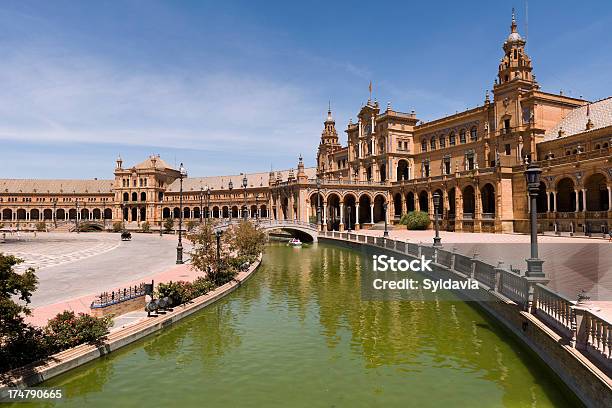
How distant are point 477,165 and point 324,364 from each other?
191 ft

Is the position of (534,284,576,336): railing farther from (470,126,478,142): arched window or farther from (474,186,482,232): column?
(470,126,478,142): arched window

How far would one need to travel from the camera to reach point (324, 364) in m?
13.1

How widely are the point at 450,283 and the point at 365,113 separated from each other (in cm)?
6230

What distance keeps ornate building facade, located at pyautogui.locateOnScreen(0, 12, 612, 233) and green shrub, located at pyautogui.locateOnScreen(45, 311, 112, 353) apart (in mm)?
36897

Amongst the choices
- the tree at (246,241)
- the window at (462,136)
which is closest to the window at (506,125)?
the window at (462,136)

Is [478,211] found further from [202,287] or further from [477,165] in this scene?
[202,287]

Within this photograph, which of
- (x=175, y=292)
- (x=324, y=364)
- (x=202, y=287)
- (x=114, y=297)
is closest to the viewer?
(x=324, y=364)

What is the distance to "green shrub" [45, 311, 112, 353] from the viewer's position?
41.4 feet

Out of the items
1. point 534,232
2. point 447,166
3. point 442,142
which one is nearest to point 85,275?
point 534,232

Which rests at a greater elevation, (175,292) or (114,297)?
(114,297)

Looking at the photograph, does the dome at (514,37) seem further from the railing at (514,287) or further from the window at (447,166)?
the railing at (514,287)

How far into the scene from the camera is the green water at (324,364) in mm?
10836

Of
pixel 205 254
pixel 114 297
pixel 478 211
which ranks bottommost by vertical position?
pixel 114 297

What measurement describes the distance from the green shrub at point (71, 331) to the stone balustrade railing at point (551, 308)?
13.3 m
